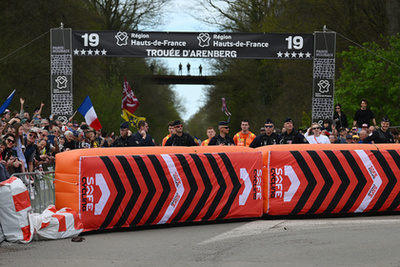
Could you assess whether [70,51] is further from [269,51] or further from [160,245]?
[160,245]

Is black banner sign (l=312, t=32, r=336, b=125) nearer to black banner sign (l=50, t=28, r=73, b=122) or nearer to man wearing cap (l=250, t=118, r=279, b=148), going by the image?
man wearing cap (l=250, t=118, r=279, b=148)

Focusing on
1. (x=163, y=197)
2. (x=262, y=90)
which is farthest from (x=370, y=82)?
(x=262, y=90)

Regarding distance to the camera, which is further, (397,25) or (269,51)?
(397,25)

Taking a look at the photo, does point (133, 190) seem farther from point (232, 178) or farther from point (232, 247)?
point (232, 247)

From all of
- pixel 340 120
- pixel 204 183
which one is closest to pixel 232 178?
pixel 204 183

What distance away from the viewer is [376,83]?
2548 centimetres

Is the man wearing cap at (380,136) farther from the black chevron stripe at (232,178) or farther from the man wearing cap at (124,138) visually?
the man wearing cap at (124,138)

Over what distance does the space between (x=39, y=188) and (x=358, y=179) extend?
574 cm

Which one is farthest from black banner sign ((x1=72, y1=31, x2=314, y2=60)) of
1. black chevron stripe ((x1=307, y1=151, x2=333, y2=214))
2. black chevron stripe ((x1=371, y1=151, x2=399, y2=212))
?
black chevron stripe ((x1=307, y1=151, x2=333, y2=214))

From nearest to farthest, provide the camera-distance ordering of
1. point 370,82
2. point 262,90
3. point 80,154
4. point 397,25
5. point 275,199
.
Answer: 1. point 80,154
2. point 275,199
3. point 370,82
4. point 397,25
5. point 262,90

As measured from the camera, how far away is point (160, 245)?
31.2ft

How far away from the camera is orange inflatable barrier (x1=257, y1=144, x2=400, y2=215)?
39.3 feet

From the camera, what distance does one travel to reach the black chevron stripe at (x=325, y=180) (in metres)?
12.1

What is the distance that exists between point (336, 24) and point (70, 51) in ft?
54.6
